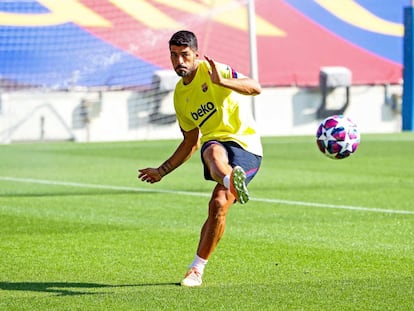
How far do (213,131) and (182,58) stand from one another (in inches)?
27.0

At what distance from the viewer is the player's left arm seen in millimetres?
8055

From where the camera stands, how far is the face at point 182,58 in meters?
8.20

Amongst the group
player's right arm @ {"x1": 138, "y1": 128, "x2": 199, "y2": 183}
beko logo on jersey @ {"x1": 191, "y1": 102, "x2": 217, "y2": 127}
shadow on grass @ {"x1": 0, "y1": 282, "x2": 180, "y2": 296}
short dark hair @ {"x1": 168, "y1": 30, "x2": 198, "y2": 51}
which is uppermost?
short dark hair @ {"x1": 168, "y1": 30, "x2": 198, "y2": 51}

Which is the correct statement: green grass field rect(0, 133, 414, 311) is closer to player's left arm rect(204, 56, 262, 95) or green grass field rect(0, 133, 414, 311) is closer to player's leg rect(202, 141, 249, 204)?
player's leg rect(202, 141, 249, 204)

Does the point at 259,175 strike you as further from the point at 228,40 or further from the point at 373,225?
the point at 228,40

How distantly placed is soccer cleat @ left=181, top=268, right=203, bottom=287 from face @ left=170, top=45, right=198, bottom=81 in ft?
4.74

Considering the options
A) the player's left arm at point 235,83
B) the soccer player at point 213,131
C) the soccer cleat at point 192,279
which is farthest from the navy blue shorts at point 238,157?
the soccer cleat at point 192,279

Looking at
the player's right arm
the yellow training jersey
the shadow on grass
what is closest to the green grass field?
the shadow on grass

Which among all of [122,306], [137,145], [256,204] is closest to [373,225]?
[256,204]

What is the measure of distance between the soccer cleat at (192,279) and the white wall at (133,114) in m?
18.2

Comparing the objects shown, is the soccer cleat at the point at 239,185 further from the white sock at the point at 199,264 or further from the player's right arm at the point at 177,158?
the player's right arm at the point at 177,158

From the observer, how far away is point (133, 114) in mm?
27125

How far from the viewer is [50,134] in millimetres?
26578

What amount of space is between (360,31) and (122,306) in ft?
82.8
